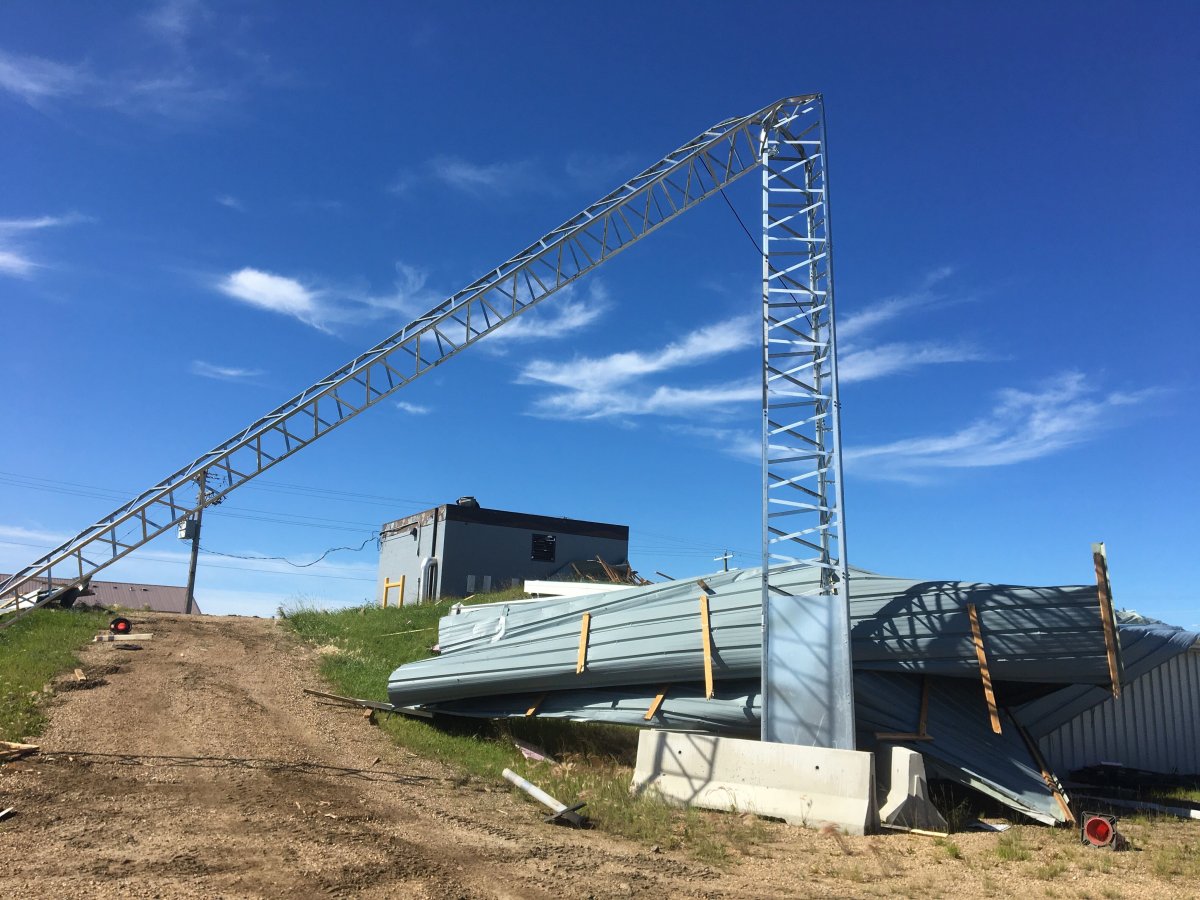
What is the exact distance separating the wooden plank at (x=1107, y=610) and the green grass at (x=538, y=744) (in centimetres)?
570

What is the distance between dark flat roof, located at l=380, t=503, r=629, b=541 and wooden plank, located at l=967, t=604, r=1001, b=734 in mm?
29224

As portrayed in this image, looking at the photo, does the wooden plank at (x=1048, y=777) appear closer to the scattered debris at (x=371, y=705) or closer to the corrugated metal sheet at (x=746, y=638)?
the corrugated metal sheet at (x=746, y=638)

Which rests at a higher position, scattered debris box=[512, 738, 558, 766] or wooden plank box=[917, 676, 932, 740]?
wooden plank box=[917, 676, 932, 740]

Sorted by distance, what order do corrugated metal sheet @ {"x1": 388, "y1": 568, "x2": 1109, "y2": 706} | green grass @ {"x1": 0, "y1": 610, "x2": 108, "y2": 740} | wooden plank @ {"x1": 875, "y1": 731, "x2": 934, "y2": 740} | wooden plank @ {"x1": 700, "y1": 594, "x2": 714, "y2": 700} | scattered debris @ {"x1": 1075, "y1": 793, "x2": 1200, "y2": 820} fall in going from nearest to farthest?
wooden plank @ {"x1": 875, "y1": 731, "x2": 934, "y2": 740}
corrugated metal sheet @ {"x1": 388, "y1": 568, "x2": 1109, "y2": 706}
scattered debris @ {"x1": 1075, "y1": 793, "x2": 1200, "y2": 820}
wooden plank @ {"x1": 700, "y1": 594, "x2": 714, "y2": 700}
green grass @ {"x1": 0, "y1": 610, "x2": 108, "y2": 740}

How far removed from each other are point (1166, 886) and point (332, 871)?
8.04 meters

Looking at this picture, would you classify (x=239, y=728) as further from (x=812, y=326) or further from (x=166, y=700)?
(x=812, y=326)

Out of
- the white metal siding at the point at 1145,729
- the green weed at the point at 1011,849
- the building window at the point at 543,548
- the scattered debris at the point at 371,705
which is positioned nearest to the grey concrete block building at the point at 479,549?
the building window at the point at 543,548

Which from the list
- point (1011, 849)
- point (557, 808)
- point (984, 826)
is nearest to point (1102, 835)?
point (1011, 849)

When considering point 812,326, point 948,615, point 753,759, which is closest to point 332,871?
point 753,759

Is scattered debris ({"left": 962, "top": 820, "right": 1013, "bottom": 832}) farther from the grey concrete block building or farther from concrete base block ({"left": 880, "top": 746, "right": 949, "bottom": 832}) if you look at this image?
the grey concrete block building

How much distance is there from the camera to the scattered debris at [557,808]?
10711mm

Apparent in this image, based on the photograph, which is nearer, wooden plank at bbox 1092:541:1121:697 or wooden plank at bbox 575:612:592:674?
wooden plank at bbox 1092:541:1121:697

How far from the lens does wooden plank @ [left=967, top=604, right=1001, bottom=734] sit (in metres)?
12.2

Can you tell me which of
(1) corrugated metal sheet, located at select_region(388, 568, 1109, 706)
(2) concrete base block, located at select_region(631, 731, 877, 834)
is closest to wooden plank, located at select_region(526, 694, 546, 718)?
(1) corrugated metal sheet, located at select_region(388, 568, 1109, 706)
